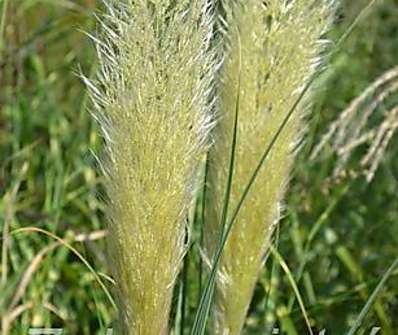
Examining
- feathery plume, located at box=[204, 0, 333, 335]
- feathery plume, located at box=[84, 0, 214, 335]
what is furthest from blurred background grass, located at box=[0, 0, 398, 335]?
feathery plume, located at box=[84, 0, 214, 335]

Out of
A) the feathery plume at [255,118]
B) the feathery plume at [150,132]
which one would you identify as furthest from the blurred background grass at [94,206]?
the feathery plume at [150,132]

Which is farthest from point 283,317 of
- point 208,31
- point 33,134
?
point 33,134

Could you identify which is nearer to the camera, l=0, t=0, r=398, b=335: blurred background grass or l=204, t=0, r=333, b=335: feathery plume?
A: l=204, t=0, r=333, b=335: feathery plume

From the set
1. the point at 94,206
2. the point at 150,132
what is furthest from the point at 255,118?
the point at 94,206

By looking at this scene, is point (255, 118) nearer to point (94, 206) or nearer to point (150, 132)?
point (150, 132)

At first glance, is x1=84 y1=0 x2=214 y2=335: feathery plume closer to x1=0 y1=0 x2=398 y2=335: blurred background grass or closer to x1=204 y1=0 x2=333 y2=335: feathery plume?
x1=204 y1=0 x2=333 y2=335: feathery plume

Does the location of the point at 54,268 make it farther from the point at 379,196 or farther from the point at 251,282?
the point at 251,282
